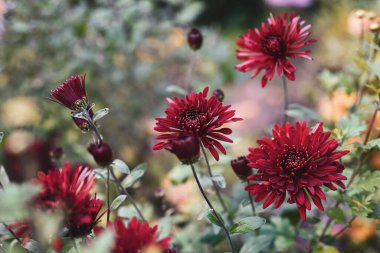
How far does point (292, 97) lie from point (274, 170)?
1965 mm

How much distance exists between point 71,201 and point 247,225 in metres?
0.30

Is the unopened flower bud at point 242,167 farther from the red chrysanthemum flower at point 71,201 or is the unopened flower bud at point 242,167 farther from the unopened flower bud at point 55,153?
the unopened flower bud at point 55,153

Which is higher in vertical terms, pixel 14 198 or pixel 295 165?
pixel 14 198

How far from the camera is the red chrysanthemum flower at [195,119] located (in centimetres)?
73

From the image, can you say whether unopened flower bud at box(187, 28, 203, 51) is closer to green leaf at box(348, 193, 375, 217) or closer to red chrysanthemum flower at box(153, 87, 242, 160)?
red chrysanthemum flower at box(153, 87, 242, 160)

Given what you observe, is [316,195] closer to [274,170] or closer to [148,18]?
[274,170]

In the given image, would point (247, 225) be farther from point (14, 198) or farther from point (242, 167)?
point (14, 198)

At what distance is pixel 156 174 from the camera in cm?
190

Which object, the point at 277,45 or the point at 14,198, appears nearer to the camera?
the point at 14,198

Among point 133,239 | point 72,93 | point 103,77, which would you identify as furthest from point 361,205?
point 103,77

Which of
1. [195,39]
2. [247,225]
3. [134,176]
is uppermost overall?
[195,39]

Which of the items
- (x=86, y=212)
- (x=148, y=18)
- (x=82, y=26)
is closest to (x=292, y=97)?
(x=148, y=18)

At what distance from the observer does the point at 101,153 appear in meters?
0.71

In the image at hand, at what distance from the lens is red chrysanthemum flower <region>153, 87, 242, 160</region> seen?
0.73 meters
